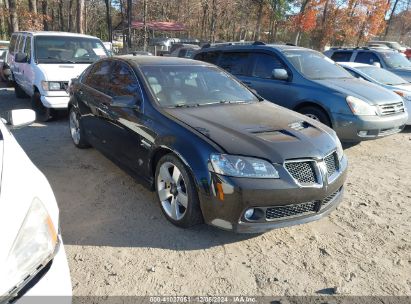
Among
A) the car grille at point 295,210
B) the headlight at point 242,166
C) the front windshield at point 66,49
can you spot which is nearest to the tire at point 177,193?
the headlight at point 242,166

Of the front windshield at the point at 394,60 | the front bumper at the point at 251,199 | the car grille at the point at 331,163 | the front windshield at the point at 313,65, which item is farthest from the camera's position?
the front windshield at the point at 394,60

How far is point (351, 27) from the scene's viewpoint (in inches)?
1260

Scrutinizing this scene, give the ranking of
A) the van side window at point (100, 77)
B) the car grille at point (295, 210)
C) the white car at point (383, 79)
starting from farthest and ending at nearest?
the white car at point (383, 79) < the van side window at point (100, 77) < the car grille at point (295, 210)

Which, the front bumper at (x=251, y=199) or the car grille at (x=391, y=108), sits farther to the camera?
the car grille at (x=391, y=108)

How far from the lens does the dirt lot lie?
2775 millimetres

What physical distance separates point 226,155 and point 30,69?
643 centimetres

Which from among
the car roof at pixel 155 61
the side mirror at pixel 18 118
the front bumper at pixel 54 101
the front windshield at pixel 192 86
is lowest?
the front bumper at pixel 54 101

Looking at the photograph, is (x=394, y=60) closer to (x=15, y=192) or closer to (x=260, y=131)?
(x=260, y=131)

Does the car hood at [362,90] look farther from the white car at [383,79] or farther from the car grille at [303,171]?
the car grille at [303,171]

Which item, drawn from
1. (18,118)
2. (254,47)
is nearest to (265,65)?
(254,47)

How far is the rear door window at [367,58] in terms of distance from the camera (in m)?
10.6

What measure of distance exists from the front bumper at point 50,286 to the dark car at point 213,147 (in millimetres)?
1363

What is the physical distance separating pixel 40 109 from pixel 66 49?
1559 mm

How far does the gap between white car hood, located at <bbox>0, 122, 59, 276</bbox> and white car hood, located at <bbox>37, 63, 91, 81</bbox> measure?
17.1ft
